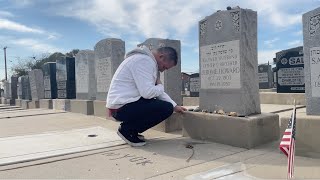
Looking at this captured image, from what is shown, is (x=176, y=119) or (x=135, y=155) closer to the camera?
(x=135, y=155)

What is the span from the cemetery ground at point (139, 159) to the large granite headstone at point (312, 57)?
69cm

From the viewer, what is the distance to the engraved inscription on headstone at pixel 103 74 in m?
8.38

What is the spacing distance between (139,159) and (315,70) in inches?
88.2

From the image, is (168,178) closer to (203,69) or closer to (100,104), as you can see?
(203,69)

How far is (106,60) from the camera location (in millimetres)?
8445

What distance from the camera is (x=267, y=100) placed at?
10.1m

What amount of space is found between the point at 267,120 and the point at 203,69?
1288 mm

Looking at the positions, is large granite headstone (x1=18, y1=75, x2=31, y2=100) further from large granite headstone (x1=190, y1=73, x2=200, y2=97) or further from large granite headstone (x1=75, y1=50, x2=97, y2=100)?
large granite headstone (x1=190, y1=73, x2=200, y2=97)

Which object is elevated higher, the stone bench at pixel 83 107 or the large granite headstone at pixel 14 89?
the large granite headstone at pixel 14 89

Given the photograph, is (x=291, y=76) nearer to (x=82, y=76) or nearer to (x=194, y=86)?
(x=194, y=86)

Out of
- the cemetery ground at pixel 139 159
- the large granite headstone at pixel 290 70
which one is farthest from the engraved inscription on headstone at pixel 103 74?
the large granite headstone at pixel 290 70

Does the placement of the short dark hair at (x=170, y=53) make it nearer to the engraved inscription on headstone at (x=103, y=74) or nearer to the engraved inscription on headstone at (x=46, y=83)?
the engraved inscription on headstone at (x=103, y=74)

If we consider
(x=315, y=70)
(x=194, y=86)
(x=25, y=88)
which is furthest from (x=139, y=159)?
(x=25, y=88)

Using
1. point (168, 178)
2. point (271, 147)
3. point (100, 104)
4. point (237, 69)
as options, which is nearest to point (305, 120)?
point (271, 147)
